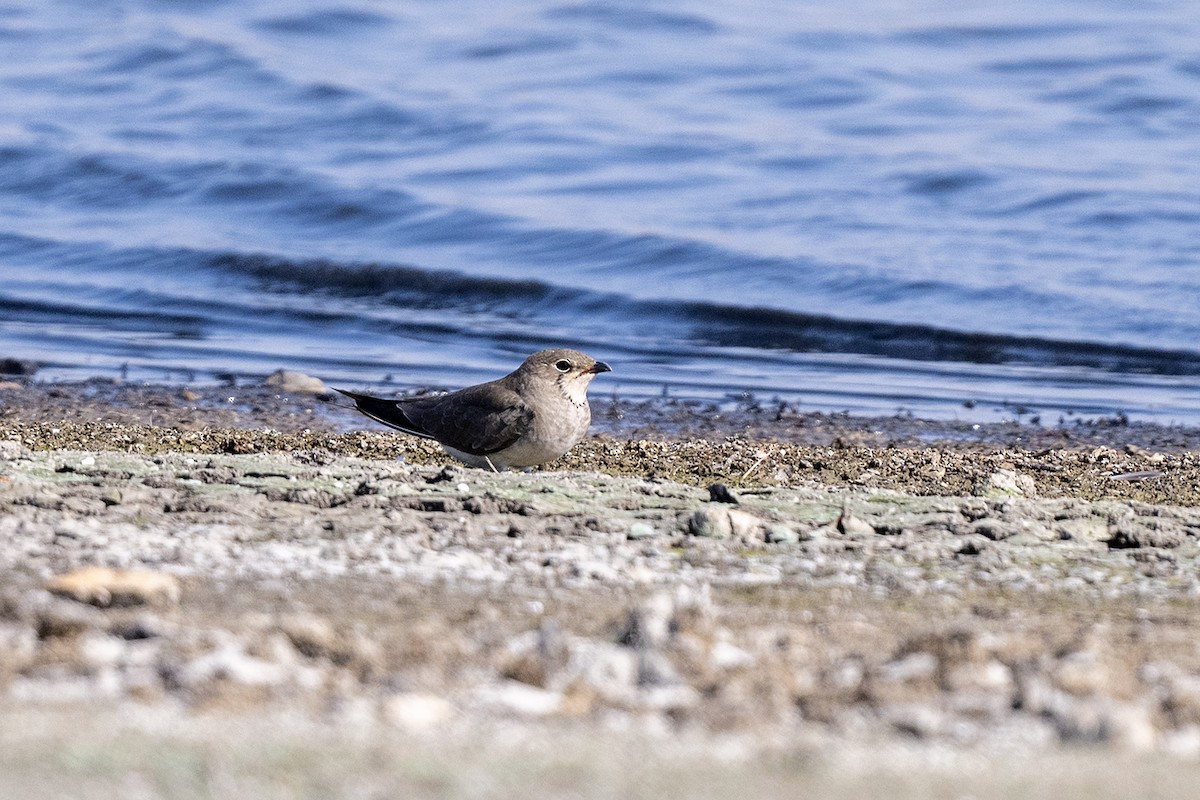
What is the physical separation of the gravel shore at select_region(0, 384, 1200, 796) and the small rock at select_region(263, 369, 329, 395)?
2561 mm

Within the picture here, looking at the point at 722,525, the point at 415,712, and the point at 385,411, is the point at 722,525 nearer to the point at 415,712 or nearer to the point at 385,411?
the point at 415,712

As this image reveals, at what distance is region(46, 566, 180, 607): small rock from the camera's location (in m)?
3.67

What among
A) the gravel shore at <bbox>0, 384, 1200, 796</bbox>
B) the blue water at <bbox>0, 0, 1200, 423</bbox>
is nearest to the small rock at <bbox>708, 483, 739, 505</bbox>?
the gravel shore at <bbox>0, 384, 1200, 796</bbox>

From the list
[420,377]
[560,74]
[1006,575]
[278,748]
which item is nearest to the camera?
[278,748]

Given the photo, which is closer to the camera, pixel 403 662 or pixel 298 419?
pixel 403 662

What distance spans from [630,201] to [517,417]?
947 cm

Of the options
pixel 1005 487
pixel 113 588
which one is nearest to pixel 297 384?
pixel 1005 487

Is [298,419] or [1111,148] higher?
[1111,148]

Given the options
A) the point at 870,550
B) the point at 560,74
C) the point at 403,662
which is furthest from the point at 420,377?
the point at 560,74

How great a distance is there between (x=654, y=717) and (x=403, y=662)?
548mm

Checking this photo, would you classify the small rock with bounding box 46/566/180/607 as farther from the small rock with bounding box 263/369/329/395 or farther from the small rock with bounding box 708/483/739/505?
the small rock with bounding box 263/369/329/395

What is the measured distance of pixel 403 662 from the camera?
10.8ft

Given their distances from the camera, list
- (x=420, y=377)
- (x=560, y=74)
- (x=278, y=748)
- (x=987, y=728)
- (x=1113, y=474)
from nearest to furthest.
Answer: (x=278, y=748) → (x=987, y=728) → (x=1113, y=474) → (x=420, y=377) → (x=560, y=74)

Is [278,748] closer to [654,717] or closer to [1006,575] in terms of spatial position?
[654,717]
